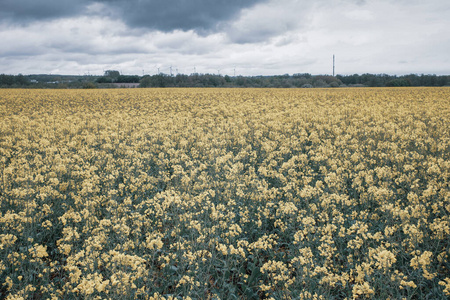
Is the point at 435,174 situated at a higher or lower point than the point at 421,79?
lower

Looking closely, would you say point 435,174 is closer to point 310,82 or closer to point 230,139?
point 230,139

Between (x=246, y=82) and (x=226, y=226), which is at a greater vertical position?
(x=246, y=82)

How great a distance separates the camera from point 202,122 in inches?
681

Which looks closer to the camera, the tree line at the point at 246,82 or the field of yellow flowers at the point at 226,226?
the field of yellow flowers at the point at 226,226

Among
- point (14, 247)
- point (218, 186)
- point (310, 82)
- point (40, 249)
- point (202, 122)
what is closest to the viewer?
point (40, 249)

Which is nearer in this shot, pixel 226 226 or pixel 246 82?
pixel 226 226

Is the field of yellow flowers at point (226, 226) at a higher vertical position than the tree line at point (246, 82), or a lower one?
lower

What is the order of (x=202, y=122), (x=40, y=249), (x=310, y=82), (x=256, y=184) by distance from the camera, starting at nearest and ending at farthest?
(x=40, y=249)
(x=256, y=184)
(x=202, y=122)
(x=310, y=82)

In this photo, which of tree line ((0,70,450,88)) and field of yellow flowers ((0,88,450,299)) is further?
tree line ((0,70,450,88))

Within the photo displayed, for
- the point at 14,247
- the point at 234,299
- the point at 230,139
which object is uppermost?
the point at 230,139

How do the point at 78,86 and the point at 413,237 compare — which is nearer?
the point at 413,237

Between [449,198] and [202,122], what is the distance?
13.1 meters

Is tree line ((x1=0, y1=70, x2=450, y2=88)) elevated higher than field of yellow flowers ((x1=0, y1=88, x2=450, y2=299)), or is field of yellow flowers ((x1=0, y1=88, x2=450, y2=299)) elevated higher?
tree line ((x1=0, y1=70, x2=450, y2=88))

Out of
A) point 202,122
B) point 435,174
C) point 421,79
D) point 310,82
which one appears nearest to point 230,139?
point 202,122
